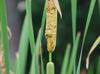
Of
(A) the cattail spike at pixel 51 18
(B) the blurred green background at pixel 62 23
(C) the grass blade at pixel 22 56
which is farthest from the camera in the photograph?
(B) the blurred green background at pixel 62 23

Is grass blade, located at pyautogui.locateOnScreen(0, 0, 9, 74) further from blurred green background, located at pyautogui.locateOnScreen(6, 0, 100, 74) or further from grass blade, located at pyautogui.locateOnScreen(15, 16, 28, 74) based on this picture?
blurred green background, located at pyautogui.locateOnScreen(6, 0, 100, 74)

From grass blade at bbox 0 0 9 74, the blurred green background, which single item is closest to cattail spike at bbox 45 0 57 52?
grass blade at bbox 0 0 9 74

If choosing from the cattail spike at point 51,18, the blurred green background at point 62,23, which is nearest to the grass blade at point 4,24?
the cattail spike at point 51,18

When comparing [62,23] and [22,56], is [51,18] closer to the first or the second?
[22,56]

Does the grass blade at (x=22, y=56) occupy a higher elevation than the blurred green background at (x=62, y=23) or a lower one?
higher

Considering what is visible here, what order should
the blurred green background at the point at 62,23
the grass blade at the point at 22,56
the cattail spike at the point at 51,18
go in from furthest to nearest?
the blurred green background at the point at 62,23 → the grass blade at the point at 22,56 → the cattail spike at the point at 51,18

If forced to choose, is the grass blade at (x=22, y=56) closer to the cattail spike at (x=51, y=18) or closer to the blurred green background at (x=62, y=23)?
the cattail spike at (x=51, y=18)

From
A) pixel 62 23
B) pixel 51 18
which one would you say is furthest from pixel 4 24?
pixel 62 23

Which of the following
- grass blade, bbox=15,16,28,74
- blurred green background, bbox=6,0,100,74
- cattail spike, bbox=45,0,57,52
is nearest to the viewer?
cattail spike, bbox=45,0,57,52

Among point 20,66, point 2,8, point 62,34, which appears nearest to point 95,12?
point 62,34

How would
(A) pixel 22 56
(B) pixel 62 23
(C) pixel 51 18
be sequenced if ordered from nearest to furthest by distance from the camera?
(C) pixel 51 18 < (A) pixel 22 56 < (B) pixel 62 23

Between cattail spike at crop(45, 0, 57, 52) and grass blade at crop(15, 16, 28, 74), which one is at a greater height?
cattail spike at crop(45, 0, 57, 52)
